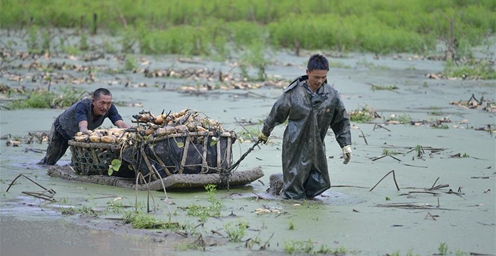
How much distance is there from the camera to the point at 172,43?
20.4 meters

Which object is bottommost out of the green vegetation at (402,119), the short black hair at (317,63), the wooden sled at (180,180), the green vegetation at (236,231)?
the green vegetation at (236,231)

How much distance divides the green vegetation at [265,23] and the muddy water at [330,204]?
303 inches

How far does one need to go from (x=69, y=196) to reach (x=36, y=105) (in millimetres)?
5793

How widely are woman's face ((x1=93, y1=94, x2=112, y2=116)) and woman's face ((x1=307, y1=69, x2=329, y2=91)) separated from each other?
2.42 metres

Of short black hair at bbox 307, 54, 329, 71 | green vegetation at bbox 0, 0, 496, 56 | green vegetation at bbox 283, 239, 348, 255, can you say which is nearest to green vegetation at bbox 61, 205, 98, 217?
green vegetation at bbox 283, 239, 348, 255

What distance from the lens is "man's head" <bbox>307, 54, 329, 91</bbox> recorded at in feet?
24.1

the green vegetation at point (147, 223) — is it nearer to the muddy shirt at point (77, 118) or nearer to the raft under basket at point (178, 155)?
the raft under basket at point (178, 155)

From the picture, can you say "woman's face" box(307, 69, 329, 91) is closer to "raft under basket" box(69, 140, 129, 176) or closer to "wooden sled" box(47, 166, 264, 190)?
"wooden sled" box(47, 166, 264, 190)

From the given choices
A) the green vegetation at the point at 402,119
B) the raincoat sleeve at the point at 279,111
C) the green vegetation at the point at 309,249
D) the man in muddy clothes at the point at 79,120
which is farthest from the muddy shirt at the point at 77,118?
the green vegetation at the point at 402,119

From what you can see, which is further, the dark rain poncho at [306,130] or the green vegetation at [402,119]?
the green vegetation at [402,119]

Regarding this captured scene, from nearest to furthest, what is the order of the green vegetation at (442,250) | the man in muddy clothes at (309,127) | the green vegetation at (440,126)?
the green vegetation at (442,250) → the man in muddy clothes at (309,127) → the green vegetation at (440,126)

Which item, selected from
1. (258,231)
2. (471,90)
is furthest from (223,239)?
(471,90)

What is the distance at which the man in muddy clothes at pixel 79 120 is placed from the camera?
913cm

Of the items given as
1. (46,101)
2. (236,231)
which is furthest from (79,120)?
(46,101)
